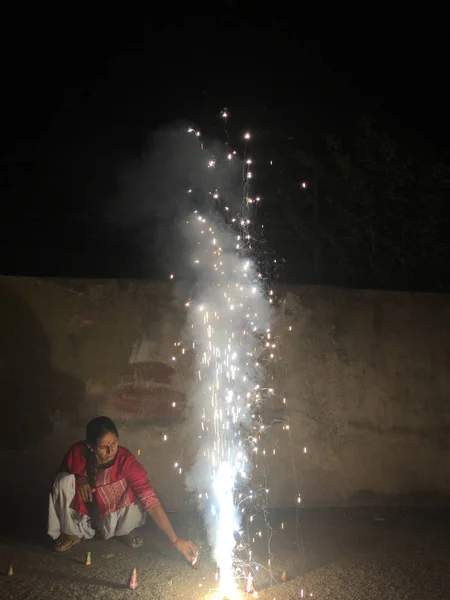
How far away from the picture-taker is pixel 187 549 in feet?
14.7

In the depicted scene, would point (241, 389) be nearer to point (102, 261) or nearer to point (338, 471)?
point (338, 471)

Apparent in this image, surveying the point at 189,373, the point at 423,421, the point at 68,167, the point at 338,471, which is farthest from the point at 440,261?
the point at 68,167

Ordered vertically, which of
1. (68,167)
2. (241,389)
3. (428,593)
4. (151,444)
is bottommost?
(428,593)

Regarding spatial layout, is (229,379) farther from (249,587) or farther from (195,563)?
(249,587)

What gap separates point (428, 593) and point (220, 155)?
5096 mm

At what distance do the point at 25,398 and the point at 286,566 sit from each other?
2807 mm

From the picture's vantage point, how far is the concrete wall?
17.9 feet

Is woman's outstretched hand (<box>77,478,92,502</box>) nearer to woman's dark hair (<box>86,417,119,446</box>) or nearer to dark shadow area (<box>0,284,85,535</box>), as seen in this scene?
woman's dark hair (<box>86,417,119,446</box>)

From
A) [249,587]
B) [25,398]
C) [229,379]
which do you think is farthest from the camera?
[229,379]

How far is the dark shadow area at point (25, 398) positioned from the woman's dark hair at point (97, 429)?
0.57 metres

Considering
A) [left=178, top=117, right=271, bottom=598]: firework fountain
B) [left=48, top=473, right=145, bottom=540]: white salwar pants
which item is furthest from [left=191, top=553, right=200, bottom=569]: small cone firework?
[left=178, top=117, right=271, bottom=598]: firework fountain

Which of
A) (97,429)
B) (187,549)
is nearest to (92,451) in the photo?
(97,429)

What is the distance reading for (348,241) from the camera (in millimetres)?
7133

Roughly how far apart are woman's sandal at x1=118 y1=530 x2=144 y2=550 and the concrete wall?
0.71m
